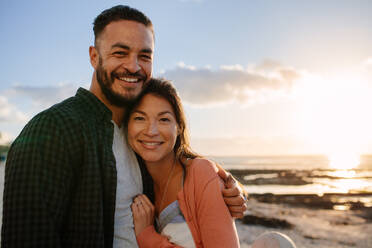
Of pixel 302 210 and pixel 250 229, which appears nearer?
pixel 250 229

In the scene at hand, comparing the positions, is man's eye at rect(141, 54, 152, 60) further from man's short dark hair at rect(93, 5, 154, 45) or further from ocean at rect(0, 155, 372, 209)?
ocean at rect(0, 155, 372, 209)

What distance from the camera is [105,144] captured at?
8.97 feet

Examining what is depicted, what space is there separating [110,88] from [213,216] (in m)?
1.72

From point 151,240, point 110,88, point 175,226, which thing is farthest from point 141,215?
point 110,88

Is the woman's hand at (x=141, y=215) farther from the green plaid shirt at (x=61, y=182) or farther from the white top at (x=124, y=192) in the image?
the green plaid shirt at (x=61, y=182)

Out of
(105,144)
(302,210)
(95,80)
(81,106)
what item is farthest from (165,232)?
(302,210)

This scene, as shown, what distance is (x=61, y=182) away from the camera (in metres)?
2.22

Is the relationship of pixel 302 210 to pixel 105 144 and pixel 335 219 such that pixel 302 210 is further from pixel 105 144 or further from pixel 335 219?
pixel 105 144

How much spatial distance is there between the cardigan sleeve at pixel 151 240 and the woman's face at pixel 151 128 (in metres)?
0.80

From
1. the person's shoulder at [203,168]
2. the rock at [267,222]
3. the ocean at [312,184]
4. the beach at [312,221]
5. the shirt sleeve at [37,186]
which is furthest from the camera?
the ocean at [312,184]

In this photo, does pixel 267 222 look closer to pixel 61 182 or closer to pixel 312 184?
pixel 61 182

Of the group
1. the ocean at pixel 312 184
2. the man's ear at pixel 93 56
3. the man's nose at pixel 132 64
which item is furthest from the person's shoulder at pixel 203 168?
the ocean at pixel 312 184

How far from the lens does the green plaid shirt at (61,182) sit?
6.69ft

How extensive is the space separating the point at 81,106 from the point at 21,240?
129 cm
